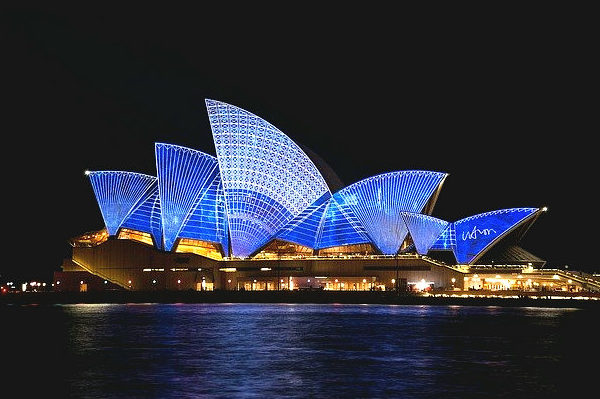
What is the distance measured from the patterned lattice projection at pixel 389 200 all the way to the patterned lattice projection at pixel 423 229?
1561 mm

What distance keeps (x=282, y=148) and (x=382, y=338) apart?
199 ft

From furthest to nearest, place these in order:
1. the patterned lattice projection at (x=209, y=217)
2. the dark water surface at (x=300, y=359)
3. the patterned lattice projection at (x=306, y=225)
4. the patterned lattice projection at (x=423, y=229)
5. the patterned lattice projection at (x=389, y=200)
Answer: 1. the patterned lattice projection at (x=306, y=225)
2. the patterned lattice projection at (x=209, y=217)
3. the patterned lattice projection at (x=389, y=200)
4. the patterned lattice projection at (x=423, y=229)
5. the dark water surface at (x=300, y=359)

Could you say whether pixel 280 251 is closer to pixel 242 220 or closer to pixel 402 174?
pixel 242 220

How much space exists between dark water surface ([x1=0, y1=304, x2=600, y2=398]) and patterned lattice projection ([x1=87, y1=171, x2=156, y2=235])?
171 feet

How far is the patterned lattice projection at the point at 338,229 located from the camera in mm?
105500

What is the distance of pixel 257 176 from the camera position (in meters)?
102

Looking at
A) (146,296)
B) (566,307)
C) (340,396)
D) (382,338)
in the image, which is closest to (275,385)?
(340,396)

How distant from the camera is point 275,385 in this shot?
87.4 feet

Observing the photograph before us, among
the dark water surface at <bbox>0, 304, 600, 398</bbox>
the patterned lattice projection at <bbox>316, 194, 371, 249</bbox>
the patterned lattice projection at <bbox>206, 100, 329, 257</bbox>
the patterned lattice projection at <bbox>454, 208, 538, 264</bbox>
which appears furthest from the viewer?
the patterned lattice projection at <bbox>316, 194, 371, 249</bbox>

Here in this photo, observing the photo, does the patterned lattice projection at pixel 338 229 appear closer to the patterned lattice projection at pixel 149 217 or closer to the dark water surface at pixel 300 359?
the patterned lattice projection at pixel 149 217

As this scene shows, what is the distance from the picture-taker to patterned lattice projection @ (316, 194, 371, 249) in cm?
10550

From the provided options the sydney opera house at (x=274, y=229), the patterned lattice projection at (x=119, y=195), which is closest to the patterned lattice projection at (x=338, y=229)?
the sydney opera house at (x=274, y=229)

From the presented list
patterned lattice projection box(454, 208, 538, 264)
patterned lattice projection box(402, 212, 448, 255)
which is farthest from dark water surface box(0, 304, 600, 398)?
patterned lattice projection box(454, 208, 538, 264)

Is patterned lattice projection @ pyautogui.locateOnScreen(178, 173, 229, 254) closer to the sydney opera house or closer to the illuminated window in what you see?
the sydney opera house
